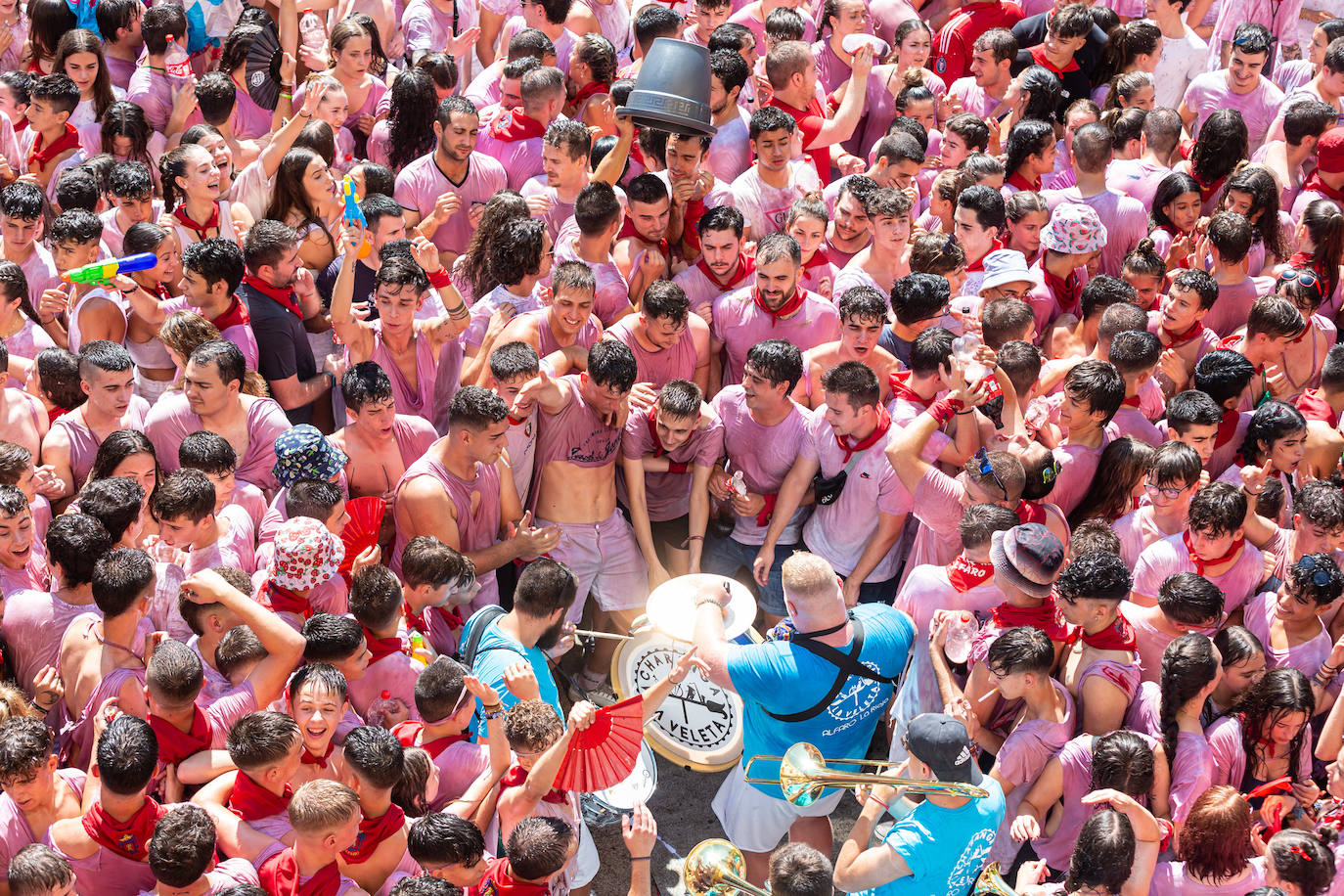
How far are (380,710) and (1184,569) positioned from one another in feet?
10.9

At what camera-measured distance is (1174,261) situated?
7652 mm

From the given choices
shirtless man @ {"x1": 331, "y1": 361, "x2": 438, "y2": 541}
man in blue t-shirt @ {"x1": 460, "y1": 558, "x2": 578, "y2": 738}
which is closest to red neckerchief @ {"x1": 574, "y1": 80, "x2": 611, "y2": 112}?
shirtless man @ {"x1": 331, "y1": 361, "x2": 438, "y2": 541}

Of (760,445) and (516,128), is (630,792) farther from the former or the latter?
(516,128)

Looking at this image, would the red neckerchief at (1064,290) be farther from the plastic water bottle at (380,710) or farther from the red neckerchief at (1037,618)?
the plastic water bottle at (380,710)

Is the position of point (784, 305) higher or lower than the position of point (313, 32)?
lower

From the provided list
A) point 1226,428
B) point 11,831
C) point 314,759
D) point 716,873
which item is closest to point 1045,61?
point 1226,428

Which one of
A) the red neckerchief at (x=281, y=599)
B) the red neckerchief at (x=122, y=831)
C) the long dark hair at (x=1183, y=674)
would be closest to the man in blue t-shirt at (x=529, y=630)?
the red neckerchief at (x=281, y=599)

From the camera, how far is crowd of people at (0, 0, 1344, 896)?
15.0ft

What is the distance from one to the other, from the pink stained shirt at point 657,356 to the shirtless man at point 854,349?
570 millimetres

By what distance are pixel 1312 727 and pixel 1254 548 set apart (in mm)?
784

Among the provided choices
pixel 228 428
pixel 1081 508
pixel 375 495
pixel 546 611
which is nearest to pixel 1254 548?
pixel 1081 508

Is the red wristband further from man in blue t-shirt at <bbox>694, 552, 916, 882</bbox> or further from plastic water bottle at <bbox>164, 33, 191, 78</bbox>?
plastic water bottle at <bbox>164, 33, 191, 78</bbox>

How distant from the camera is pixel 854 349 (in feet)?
21.3

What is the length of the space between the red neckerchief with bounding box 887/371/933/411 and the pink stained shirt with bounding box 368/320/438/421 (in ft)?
7.32
